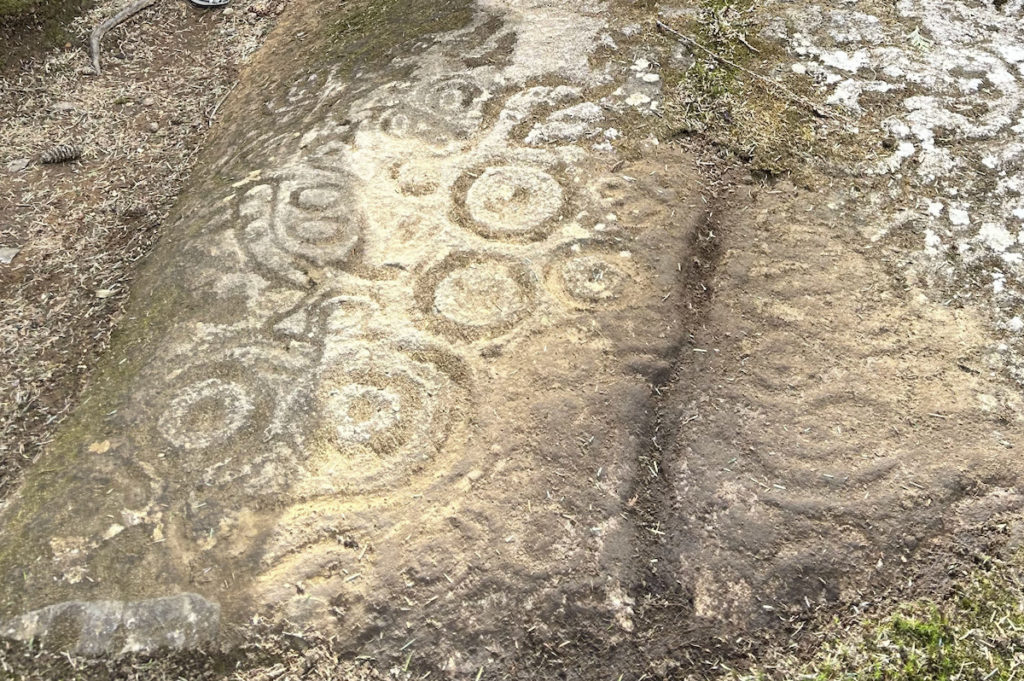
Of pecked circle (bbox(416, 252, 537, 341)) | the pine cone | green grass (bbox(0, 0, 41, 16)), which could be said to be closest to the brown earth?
pecked circle (bbox(416, 252, 537, 341))

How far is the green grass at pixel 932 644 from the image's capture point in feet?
6.91

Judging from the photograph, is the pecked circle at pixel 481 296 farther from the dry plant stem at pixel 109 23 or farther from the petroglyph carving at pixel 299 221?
the dry plant stem at pixel 109 23

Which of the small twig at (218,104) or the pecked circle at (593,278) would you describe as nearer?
the pecked circle at (593,278)

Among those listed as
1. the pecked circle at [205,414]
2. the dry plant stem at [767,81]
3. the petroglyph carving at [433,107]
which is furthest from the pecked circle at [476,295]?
the dry plant stem at [767,81]

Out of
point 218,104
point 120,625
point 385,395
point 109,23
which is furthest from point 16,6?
point 120,625

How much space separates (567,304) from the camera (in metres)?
2.88

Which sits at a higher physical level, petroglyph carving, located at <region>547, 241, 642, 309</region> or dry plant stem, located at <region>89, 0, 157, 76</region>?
dry plant stem, located at <region>89, 0, 157, 76</region>

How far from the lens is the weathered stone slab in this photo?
7.39 ft

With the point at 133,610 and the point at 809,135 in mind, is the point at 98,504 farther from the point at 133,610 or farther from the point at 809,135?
the point at 809,135

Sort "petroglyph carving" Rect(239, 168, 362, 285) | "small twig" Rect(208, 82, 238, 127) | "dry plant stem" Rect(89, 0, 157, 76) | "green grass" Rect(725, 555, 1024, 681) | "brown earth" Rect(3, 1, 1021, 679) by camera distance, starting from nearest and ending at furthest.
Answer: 1. "green grass" Rect(725, 555, 1024, 681)
2. "brown earth" Rect(3, 1, 1021, 679)
3. "petroglyph carving" Rect(239, 168, 362, 285)
4. "small twig" Rect(208, 82, 238, 127)
5. "dry plant stem" Rect(89, 0, 157, 76)

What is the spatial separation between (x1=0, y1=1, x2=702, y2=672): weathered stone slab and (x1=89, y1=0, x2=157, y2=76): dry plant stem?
7.39ft

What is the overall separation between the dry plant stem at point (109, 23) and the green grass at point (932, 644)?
208 inches

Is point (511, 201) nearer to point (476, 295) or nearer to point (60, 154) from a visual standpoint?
point (476, 295)

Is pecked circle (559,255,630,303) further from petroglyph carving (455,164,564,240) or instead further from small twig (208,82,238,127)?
small twig (208,82,238,127)
